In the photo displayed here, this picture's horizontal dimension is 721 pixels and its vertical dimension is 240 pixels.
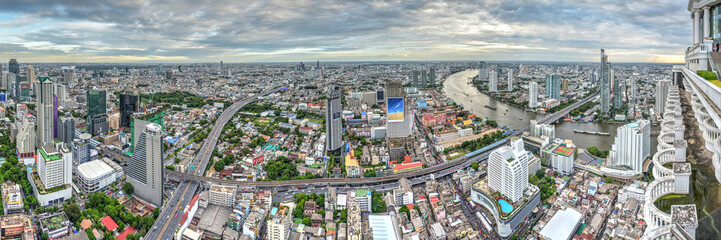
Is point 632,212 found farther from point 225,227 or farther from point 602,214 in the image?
point 225,227

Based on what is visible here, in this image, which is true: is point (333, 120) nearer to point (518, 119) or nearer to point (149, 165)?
point (149, 165)

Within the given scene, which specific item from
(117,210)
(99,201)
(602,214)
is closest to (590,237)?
(602,214)

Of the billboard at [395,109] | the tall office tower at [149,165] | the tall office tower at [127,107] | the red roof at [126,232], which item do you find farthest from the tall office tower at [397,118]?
the tall office tower at [127,107]

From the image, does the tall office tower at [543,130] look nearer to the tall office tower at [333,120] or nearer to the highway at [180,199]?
the tall office tower at [333,120]

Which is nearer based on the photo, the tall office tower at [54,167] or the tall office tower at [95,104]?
the tall office tower at [54,167]

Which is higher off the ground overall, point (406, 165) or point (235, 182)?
point (406, 165)

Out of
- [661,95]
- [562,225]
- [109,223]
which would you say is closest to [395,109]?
[562,225]

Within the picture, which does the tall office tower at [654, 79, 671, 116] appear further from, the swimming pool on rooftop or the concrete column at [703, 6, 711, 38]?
the concrete column at [703, 6, 711, 38]

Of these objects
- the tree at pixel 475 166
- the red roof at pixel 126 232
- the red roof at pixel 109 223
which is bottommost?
the red roof at pixel 126 232

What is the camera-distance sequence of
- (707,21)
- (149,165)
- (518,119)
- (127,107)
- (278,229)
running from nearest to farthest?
(707,21)
(278,229)
(149,165)
(127,107)
(518,119)
